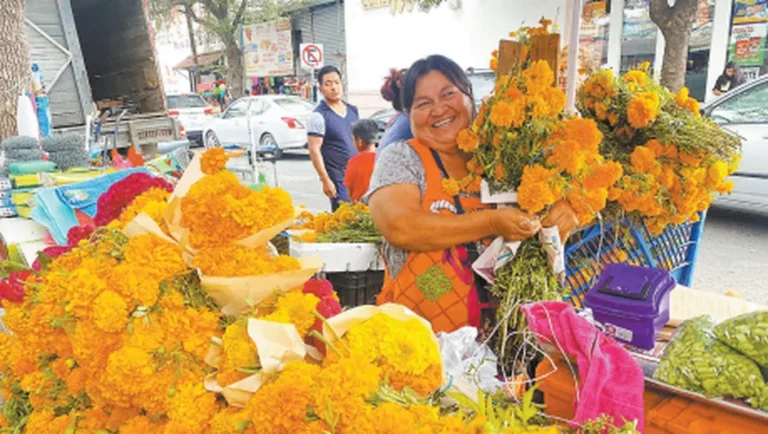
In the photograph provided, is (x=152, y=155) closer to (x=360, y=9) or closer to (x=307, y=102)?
(x=307, y=102)

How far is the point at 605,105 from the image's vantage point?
2385 mm

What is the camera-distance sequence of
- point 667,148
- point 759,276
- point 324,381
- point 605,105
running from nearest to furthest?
point 324,381
point 667,148
point 605,105
point 759,276

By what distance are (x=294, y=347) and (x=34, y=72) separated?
19.4 feet

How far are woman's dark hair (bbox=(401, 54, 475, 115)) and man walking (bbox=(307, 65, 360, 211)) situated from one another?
2.46 meters

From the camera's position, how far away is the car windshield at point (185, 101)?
1770cm

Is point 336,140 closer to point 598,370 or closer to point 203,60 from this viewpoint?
point 598,370

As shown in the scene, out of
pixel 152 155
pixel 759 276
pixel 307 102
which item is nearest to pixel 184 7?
pixel 307 102

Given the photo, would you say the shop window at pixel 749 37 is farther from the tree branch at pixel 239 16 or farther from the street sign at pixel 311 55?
the tree branch at pixel 239 16

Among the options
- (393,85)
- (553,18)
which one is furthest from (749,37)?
(393,85)

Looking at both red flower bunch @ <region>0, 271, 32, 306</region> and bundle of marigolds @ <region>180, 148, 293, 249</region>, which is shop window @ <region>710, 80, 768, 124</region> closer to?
bundle of marigolds @ <region>180, 148, 293, 249</region>

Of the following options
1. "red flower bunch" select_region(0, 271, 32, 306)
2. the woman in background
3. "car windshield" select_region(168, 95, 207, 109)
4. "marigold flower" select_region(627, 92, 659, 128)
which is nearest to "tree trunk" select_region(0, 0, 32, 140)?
the woman in background

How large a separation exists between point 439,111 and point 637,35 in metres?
12.0

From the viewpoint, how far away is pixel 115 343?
4.73 feet

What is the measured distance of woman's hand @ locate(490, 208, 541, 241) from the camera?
1.87m
